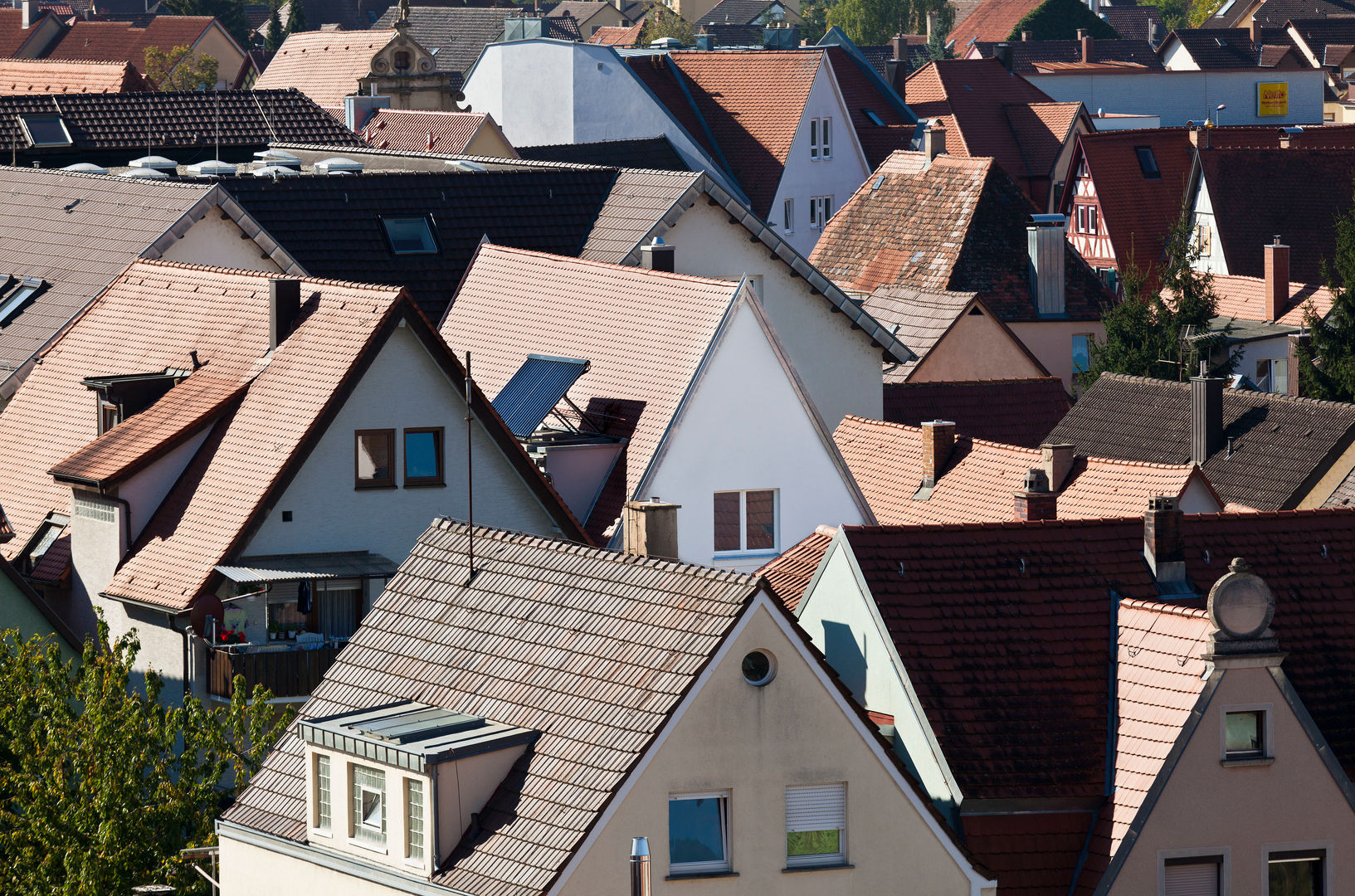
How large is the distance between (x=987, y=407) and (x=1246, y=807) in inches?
902

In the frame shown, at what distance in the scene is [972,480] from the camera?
128ft

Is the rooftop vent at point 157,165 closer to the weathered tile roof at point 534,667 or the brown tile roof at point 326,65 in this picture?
the weathered tile roof at point 534,667

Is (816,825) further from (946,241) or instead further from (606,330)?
(946,241)

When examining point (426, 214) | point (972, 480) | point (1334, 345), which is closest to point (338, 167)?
point (426, 214)

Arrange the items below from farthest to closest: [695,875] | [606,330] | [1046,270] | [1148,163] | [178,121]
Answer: [1148,163]
[1046,270]
[178,121]
[606,330]
[695,875]

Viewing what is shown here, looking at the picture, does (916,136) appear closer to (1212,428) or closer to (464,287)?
(1212,428)

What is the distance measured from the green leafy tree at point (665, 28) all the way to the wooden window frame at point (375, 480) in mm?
106951

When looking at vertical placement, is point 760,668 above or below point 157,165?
below

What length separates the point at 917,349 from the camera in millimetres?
53938

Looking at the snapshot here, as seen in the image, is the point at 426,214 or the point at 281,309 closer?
the point at 281,309

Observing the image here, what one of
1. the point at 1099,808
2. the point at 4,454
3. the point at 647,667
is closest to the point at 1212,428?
the point at 4,454

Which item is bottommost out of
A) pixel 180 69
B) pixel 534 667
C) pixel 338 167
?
pixel 534 667

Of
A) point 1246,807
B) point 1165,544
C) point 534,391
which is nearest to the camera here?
point 1246,807

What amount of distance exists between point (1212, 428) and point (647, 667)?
29.5 meters
